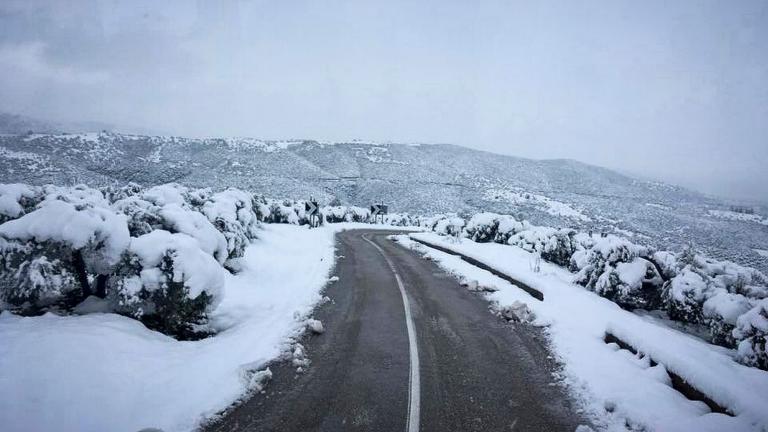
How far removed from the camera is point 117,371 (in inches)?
191

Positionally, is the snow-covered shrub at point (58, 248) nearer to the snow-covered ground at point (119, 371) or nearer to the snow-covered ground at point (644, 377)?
the snow-covered ground at point (119, 371)

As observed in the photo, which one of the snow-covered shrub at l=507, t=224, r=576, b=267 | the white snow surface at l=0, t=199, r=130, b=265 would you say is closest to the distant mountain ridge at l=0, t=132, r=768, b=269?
the snow-covered shrub at l=507, t=224, r=576, b=267

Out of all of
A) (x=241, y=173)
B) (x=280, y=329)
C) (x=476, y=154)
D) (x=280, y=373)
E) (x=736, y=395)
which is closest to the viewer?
(x=736, y=395)

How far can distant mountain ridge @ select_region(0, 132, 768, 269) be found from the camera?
7000 centimetres

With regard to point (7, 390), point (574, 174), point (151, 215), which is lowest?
point (7, 390)

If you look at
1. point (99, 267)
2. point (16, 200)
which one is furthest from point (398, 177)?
point (99, 267)

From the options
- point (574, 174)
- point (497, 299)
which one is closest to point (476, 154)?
point (574, 174)

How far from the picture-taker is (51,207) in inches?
230

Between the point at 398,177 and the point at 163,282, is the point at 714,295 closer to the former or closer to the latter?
the point at 163,282

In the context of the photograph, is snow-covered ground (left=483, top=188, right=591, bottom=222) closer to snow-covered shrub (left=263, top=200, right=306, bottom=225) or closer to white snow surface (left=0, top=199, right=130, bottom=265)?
snow-covered shrub (left=263, top=200, right=306, bottom=225)

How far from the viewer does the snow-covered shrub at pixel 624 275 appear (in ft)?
33.4

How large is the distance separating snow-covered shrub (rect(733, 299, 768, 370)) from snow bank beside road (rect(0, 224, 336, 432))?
7.99 m

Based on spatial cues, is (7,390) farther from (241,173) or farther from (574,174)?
(574,174)

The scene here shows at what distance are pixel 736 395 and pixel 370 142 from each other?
170 m
